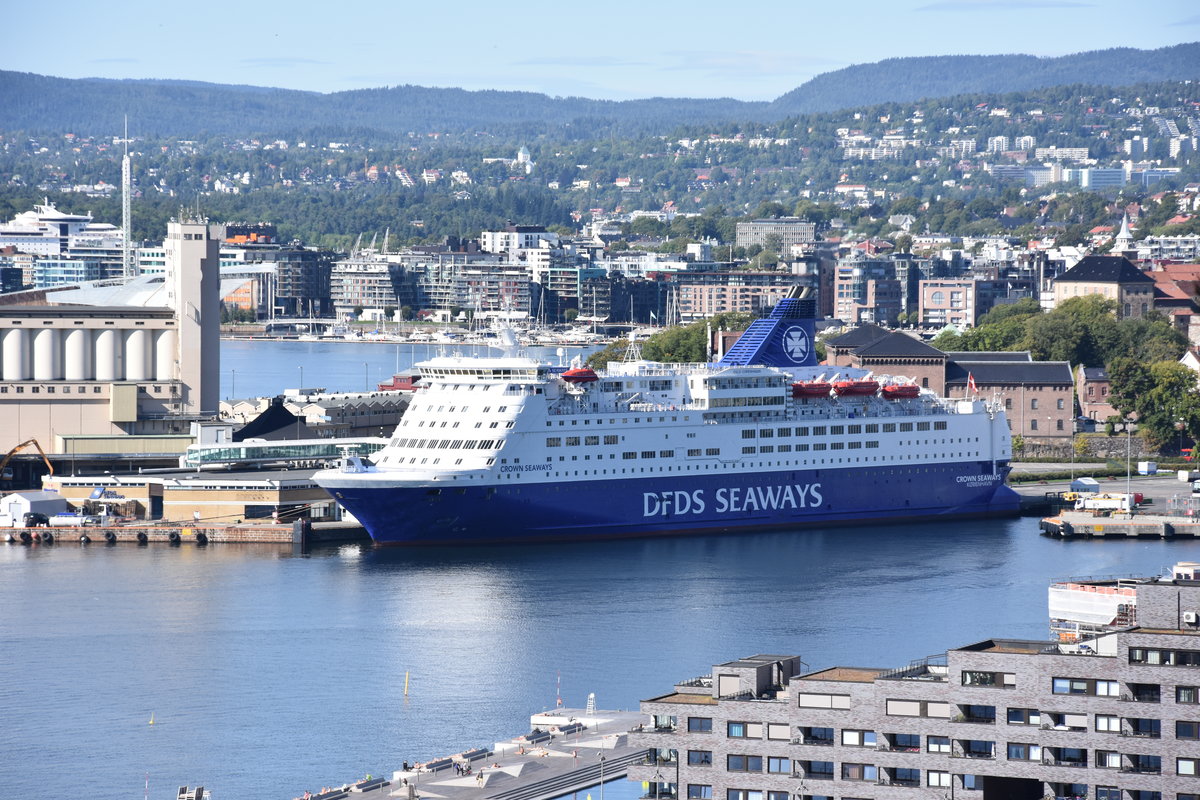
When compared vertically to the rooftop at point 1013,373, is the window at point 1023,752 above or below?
below

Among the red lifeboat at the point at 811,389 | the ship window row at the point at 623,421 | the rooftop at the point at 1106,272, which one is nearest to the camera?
the ship window row at the point at 623,421

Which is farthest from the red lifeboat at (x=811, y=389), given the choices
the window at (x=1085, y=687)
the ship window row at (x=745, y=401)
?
the window at (x=1085, y=687)

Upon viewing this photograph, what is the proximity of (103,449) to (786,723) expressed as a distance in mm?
27745

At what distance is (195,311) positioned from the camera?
43.7 metres

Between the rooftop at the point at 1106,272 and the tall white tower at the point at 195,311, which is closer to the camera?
the tall white tower at the point at 195,311

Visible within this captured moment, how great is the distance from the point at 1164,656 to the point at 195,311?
3116cm

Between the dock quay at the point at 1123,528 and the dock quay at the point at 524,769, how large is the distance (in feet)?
58.1

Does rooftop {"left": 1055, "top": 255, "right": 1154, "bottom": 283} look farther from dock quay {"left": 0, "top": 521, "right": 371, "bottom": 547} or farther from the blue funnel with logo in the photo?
dock quay {"left": 0, "top": 521, "right": 371, "bottom": 547}

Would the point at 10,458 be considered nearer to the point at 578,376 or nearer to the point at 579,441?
the point at 578,376

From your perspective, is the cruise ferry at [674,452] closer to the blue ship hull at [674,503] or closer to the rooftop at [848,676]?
the blue ship hull at [674,503]

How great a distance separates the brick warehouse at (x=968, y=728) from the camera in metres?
14.3

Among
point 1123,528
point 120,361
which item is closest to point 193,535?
point 120,361

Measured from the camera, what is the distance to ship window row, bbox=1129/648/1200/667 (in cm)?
1451

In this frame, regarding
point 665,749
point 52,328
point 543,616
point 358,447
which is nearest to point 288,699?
point 543,616
